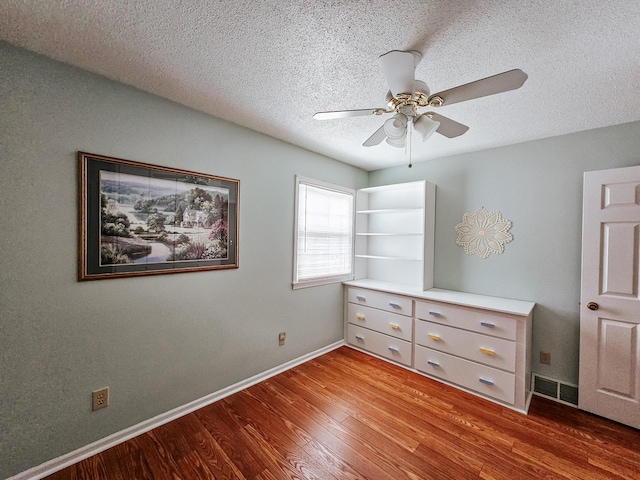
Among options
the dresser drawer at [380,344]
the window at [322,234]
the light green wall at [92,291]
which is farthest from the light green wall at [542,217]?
the light green wall at [92,291]

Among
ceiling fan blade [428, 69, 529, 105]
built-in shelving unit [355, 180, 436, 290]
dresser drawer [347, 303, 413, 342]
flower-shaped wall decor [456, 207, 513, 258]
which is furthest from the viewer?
built-in shelving unit [355, 180, 436, 290]

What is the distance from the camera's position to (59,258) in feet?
5.19

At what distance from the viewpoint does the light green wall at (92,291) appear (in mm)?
1460

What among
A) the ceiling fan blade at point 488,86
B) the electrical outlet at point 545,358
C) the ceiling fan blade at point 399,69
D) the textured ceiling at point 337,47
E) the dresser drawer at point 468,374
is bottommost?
the dresser drawer at point 468,374

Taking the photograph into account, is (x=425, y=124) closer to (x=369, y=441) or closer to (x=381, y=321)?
(x=369, y=441)

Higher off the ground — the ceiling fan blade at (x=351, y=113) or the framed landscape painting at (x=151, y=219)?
the ceiling fan blade at (x=351, y=113)

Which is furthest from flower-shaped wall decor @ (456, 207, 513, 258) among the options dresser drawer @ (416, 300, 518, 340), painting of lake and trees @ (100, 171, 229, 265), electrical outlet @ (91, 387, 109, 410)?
electrical outlet @ (91, 387, 109, 410)

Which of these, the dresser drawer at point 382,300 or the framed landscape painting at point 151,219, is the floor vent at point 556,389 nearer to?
the dresser drawer at point 382,300

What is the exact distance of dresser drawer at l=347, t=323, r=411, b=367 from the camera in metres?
2.91

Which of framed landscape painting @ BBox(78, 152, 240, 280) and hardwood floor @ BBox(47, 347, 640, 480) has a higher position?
framed landscape painting @ BBox(78, 152, 240, 280)

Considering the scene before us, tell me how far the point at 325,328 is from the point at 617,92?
3.18 metres

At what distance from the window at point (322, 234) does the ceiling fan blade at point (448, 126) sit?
5.21 feet

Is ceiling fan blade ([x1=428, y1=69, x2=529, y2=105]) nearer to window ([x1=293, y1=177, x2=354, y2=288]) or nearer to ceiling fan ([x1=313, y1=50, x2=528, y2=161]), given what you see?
ceiling fan ([x1=313, y1=50, x2=528, y2=161])

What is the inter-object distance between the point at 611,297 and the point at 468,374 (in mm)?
1272
